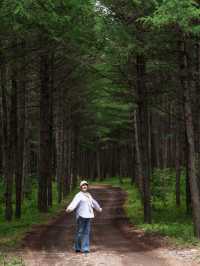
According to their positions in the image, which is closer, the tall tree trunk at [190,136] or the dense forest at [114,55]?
the dense forest at [114,55]

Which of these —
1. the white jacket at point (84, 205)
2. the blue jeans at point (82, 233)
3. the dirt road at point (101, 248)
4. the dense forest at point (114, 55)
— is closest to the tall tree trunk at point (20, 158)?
the dense forest at point (114, 55)

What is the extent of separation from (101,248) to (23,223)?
27.1 feet

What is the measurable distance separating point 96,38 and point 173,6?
4.86 m

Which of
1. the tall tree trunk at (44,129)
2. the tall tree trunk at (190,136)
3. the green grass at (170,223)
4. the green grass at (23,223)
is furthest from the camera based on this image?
the tall tree trunk at (44,129)

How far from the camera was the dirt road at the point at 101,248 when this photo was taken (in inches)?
488

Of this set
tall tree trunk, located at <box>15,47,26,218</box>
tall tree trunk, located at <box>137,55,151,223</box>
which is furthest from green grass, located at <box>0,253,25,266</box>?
tall tree trunk, located at <box>15,47,26,218</box>

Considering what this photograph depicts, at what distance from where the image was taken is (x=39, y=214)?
26828mm

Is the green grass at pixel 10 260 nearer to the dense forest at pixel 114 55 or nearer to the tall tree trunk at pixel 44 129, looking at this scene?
the dense forest at pixel 114 55

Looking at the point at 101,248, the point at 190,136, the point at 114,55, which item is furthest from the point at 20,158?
the point at 101,248

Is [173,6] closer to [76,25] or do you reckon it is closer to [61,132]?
[76,25]

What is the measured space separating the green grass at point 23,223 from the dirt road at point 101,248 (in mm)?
431

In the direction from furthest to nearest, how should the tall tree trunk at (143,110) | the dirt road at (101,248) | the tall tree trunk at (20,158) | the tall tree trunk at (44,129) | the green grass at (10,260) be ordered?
1. the tall tree trunk at (44,129)
2. the tall tree trunk at (20,158)
3. the tall tree trunk at (143,110)
4. the dirt road at (101,248)
5. the green grass at (10,260)

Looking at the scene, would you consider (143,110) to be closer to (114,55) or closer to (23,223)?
(114,55)

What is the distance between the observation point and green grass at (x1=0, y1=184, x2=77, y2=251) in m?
16.9
